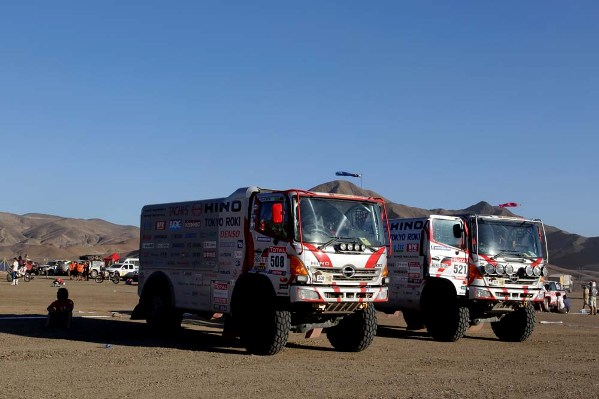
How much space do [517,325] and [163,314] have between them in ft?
28.4

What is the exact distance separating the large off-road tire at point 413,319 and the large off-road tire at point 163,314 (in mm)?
6168

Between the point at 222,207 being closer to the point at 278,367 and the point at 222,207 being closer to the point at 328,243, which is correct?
the point at 328,243

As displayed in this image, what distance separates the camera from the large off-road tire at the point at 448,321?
19.0 m

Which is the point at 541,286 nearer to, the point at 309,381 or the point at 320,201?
the point at 320,201

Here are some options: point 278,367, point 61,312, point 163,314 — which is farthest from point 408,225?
point 61,312

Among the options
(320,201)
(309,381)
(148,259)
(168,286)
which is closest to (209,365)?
(309,381)

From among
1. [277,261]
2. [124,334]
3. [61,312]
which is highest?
[277,261]

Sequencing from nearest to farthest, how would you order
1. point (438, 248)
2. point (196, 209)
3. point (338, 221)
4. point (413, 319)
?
point (338, 221) < point (196, 209) < point (438, 248) < point (413, 319)

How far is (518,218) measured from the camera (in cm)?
1981

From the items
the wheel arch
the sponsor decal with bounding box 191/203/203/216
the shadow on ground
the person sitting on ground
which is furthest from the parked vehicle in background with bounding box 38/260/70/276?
the sponsor decal with bounding box 191/203/203/216

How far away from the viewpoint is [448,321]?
19328 mm

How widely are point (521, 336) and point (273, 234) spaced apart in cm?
807

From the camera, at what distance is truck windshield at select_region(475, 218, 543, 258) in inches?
762

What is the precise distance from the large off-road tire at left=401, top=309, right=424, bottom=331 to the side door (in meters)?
1.58
